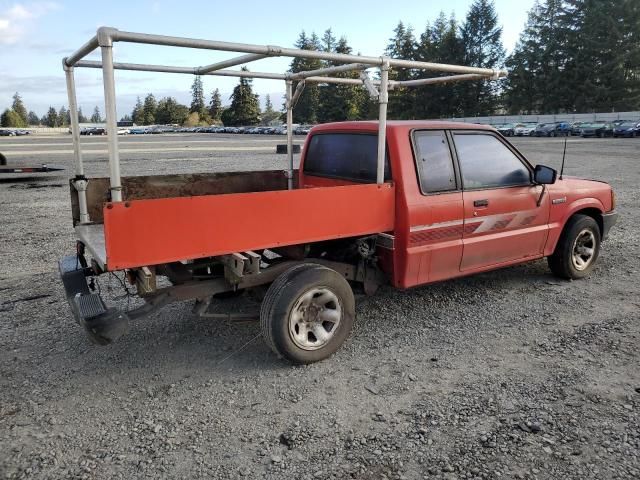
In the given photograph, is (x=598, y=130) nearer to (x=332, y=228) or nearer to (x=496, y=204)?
(x=496, y=204)

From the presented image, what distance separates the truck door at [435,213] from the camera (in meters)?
4.62

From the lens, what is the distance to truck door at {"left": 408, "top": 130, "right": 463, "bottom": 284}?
4621 millimetres

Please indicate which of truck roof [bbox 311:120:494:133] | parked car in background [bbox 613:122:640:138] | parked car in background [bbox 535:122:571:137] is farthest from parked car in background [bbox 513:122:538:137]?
truck roof [bbox 311:120:494:133]

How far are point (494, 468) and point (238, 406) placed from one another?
1.67 metres

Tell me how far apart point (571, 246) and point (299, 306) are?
3.61 metres

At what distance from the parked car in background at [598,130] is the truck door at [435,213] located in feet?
151

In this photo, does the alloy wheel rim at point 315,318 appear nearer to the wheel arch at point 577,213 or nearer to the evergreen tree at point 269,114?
the wheel arch at point 577,213

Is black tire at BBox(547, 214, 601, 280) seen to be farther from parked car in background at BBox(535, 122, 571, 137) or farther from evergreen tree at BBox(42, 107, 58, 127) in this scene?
evergreen tree at BBox(42, 107, 58, 127)

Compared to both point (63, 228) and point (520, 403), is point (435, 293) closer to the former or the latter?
point (520, 403)

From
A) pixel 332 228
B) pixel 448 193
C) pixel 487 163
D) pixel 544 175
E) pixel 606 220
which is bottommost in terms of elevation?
pixel 606 220

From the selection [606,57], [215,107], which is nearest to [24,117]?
[215,107]

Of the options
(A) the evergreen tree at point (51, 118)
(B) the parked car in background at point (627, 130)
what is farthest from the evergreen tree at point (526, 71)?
(A) the evergreen tree at point (51, 118)

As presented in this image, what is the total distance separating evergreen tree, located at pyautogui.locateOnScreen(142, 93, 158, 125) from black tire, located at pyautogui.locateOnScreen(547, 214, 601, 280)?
473 ft

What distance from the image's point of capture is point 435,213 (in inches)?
185
